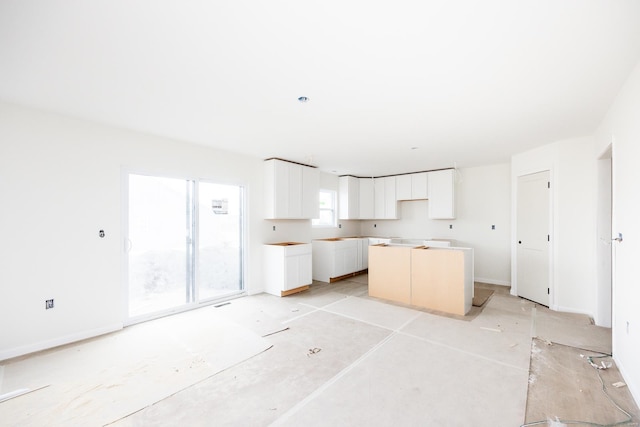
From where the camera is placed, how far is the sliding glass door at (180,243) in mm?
3841

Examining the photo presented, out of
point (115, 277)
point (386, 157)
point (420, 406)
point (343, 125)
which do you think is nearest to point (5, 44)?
point (115, 277)

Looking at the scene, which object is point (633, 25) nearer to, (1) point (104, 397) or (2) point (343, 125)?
(2) point (343, 125)

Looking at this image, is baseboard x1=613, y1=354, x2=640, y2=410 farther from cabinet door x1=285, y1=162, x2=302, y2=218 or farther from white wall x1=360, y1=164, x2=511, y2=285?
cabinet door x1=285, y1=162, x2=302, y2=218

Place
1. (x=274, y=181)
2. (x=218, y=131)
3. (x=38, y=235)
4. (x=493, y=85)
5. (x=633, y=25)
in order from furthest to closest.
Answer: (x=274, y=181) < (x=218, y=131) < (x=38, y=235) < (x=493, y=85) < (x=633, y=25)

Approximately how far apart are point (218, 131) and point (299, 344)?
9.64 feet

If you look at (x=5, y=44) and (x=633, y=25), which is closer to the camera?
(x=633, y=25)

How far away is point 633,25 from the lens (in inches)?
67.1

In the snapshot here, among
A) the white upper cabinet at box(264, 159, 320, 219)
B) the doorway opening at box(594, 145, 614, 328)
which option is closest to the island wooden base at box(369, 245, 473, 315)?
the doorway opening at box(594, 145, 614, 328)

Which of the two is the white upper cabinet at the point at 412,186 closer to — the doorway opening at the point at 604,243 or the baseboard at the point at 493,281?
the baseboard at the point at 493,281

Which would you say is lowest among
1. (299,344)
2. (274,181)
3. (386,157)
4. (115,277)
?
(299,344)

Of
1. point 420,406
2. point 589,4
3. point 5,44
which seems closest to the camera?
point 589,4

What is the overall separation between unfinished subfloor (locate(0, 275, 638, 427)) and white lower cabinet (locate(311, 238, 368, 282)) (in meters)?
2.15

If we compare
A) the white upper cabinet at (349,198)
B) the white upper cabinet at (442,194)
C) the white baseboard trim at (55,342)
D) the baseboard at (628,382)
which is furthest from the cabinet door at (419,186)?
the white baseboard trim at (55,342)

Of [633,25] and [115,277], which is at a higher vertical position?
[633,25]
